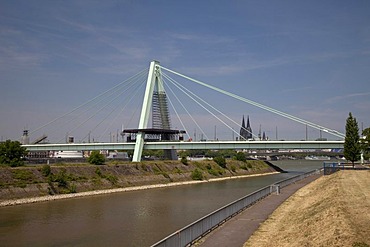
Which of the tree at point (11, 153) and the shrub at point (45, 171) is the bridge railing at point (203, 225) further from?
the tree at point (11, 153)

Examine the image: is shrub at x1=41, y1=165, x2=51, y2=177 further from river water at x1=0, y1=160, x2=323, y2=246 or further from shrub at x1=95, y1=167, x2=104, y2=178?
shrub at x1=95, y1=167, x2=104, y2=178

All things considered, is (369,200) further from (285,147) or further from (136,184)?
(285,147)

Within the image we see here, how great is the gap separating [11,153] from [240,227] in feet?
102

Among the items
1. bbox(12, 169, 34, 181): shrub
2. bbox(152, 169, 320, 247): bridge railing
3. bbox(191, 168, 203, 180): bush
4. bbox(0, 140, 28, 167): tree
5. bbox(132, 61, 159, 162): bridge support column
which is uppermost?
bbox(132, 61, 159, 162): bridge support column

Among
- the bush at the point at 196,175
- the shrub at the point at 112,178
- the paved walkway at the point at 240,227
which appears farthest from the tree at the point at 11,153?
the paved walkway at the point at 240,227

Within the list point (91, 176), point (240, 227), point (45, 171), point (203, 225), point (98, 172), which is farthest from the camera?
point (98, 172)

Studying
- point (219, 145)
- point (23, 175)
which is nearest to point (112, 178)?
point (23, 175)

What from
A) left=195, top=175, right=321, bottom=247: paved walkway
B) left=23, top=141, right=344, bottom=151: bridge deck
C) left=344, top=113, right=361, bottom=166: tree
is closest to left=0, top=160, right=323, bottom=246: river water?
left=195, top=175, right=321, bottom=247: paved walkway

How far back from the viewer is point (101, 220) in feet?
78.6

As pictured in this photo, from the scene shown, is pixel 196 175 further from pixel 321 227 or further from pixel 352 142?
pixel 321 227

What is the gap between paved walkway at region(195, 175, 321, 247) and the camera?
13734mm

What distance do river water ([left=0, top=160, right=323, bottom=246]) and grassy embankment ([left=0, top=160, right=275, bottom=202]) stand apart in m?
2.50

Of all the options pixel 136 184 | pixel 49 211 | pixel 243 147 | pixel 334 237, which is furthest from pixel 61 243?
pixel 243 147

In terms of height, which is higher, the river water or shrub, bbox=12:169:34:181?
shrub, bbox=12:169:34:181
